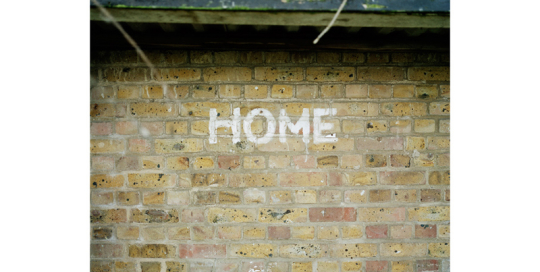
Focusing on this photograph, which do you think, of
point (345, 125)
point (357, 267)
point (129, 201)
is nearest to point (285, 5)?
point (345, 125)

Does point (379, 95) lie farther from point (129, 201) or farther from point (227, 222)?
point (129, 201)

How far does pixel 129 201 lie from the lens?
4.86ft

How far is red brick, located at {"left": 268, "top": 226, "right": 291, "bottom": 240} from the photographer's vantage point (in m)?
1.49

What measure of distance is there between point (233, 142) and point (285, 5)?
Answer: 29.6 inches

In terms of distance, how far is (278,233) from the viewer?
4.90ft

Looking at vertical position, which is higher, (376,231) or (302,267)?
(376,231)

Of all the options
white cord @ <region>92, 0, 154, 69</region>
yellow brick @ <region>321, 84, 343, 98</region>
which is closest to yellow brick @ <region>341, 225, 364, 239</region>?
yellow brick @ <region>321, 84, 343, 98</region>

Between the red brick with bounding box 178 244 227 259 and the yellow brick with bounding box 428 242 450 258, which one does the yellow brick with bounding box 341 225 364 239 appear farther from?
the red brick with bounding box 178 244 227 259

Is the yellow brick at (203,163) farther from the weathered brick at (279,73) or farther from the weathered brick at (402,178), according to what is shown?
the weathered brick at (402,178)

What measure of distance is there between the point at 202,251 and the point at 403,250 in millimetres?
1140

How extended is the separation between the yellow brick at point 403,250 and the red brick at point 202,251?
92 centimetres

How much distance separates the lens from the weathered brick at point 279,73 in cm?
149

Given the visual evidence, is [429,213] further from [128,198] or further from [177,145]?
[128,198]

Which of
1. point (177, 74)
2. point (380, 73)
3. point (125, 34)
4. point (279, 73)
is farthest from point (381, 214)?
point (125, 34)
